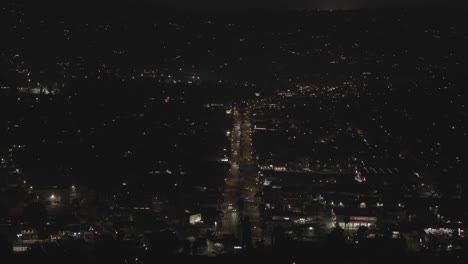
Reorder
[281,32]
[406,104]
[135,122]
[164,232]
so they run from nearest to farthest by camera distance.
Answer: [164,232], [135,122], [406,104], [281,32]

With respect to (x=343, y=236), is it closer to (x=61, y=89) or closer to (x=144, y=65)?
(x=61, y=89)

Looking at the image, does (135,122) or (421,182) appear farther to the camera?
(135,122)

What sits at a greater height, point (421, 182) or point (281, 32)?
point (281, 32)

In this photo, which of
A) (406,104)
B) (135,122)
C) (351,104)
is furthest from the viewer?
(351,104)

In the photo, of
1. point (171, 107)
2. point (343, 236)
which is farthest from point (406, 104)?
point (343, 236)

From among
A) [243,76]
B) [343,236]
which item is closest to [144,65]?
[243,76]

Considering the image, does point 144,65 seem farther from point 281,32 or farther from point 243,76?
point 281,32
